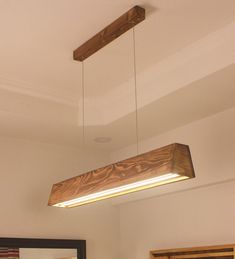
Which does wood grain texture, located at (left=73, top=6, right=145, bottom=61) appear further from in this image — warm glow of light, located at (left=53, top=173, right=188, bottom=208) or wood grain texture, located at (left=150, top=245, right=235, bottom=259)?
wood grain texture, located at (left=150, top=245, right=235, bottom=259)

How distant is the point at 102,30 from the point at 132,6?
0.29m

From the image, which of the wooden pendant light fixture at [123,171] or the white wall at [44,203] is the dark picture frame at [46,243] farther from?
the wooden pendant light fixture at [123,171]

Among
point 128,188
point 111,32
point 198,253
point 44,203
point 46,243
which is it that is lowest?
point 198,253

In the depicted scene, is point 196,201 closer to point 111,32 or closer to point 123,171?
point 123,171

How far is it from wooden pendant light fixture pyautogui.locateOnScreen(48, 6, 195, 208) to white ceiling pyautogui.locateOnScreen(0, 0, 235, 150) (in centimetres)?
6

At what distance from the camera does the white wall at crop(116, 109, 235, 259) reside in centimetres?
338

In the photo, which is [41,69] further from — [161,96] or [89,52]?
[161,96]

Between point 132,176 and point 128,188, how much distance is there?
15 centimetres

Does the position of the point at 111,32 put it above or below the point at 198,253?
above

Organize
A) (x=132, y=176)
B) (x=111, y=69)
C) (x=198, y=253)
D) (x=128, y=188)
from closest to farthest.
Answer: (x=132, y=176) < (x=128, y=188) < (x=111, y=69) < (x=198, y=253)

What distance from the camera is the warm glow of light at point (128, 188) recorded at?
2.29 metres

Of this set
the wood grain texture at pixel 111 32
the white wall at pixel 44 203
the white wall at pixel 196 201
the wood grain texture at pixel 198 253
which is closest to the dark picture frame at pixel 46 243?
the white wall at pixel 44 203

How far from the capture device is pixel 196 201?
364cm

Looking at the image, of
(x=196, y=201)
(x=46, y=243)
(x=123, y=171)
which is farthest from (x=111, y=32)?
(x=46, y=243)
